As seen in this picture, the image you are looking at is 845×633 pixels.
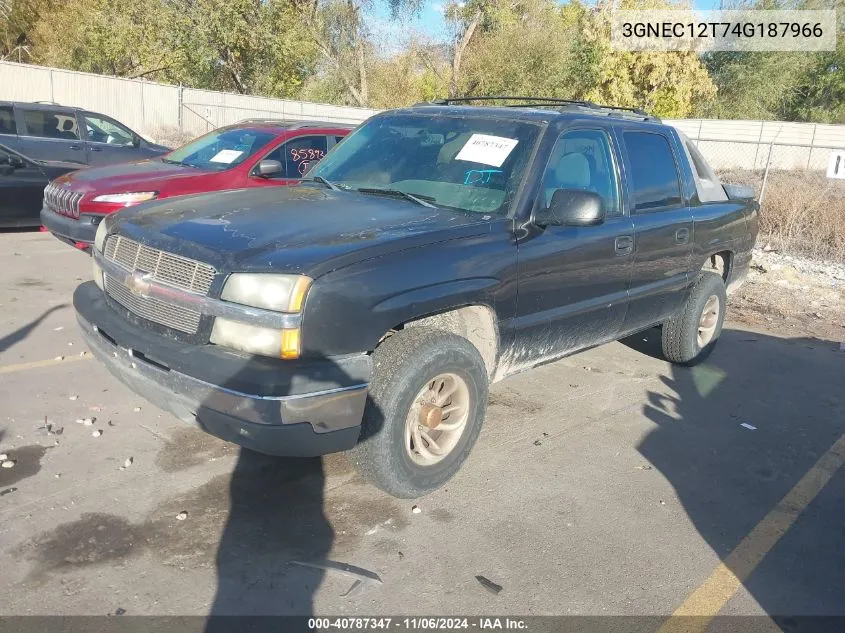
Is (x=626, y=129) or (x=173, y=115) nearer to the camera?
(x=626, y=129)

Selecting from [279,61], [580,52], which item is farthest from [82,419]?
[580,52]

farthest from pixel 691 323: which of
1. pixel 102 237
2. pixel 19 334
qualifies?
pixel 19 334

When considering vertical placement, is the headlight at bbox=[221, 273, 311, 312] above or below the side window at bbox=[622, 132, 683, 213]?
below

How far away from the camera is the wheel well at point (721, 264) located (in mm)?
5805

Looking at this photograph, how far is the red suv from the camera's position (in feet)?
21.8

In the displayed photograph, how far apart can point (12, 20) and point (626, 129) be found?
→ 1404 inches

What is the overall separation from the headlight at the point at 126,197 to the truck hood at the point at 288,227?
10.3 ft

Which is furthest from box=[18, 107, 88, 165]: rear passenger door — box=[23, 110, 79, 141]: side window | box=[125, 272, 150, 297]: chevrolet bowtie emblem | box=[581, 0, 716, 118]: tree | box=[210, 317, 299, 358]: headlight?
box=[581, 0, 716, 118]: tree

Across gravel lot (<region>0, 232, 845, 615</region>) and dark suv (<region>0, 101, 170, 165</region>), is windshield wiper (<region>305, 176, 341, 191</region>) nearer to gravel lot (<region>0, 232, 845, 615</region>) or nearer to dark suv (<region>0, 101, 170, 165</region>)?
gravel lot (<region>0, 232, 845, 615</region>)

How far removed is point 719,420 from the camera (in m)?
4.79

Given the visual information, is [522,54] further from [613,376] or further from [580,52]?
[613,376]

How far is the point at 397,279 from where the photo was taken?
3049 mm

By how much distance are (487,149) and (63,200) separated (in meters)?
4.90

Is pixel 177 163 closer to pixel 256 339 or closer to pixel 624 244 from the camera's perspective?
pixel 624 244
